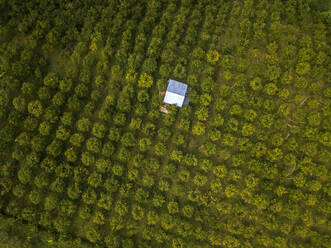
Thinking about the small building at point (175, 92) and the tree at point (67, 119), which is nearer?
the tree at point (67, 119)

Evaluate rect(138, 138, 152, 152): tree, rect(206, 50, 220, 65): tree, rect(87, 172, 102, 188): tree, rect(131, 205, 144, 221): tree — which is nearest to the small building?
rect(206, 50, 220, 65): tree

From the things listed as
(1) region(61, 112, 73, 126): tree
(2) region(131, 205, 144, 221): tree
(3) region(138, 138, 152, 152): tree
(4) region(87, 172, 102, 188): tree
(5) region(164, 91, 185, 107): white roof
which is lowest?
(2) region(131, 205, 144, 221): tree

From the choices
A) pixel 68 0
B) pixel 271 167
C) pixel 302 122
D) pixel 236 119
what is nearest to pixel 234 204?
pixel 271 167

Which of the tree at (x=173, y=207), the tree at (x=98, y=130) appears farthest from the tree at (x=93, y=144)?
the tree at (x=173, y=207)

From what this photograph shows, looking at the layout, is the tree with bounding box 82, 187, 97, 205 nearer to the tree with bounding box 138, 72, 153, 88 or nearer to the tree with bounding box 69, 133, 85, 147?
the tree with bounding box 69, 133, 85, 147

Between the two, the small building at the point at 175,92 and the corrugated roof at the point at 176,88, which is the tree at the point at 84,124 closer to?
the small building at the point at 175,92

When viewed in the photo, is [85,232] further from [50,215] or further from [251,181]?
[251,181]
